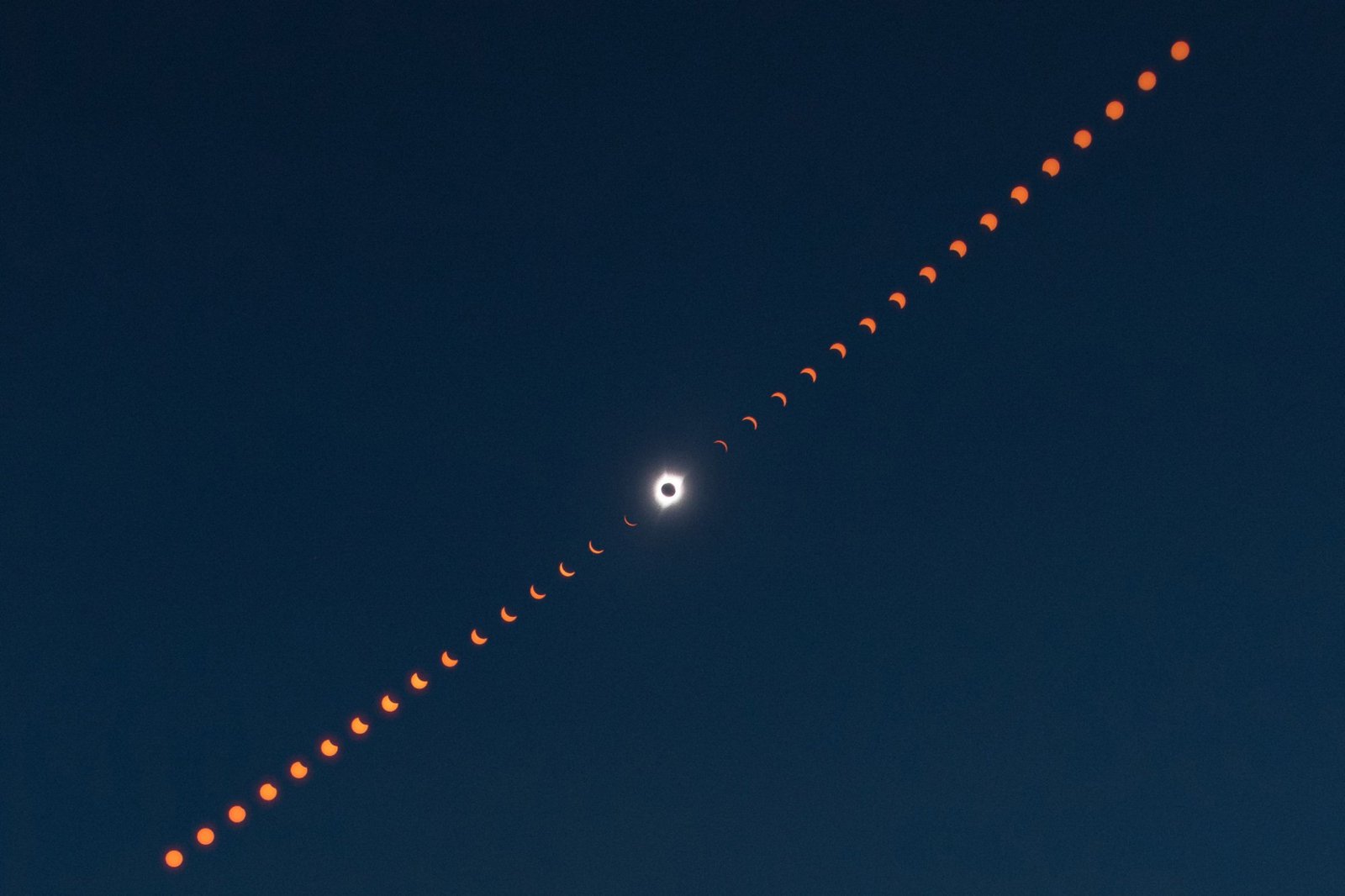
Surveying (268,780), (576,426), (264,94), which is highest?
(264,94)

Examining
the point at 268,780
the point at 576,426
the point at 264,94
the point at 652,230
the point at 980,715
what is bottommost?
the point at 980,715

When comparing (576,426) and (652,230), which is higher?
(652,230)

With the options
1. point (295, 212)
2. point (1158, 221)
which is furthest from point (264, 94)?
point (1158, 221)

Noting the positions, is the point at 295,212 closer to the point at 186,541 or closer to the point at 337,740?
the point at 186,541

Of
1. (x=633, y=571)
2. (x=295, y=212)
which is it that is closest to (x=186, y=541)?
(x=295, y=212)

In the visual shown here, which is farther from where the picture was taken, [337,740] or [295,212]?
[295,212]

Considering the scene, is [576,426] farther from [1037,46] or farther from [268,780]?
[1037,46]
